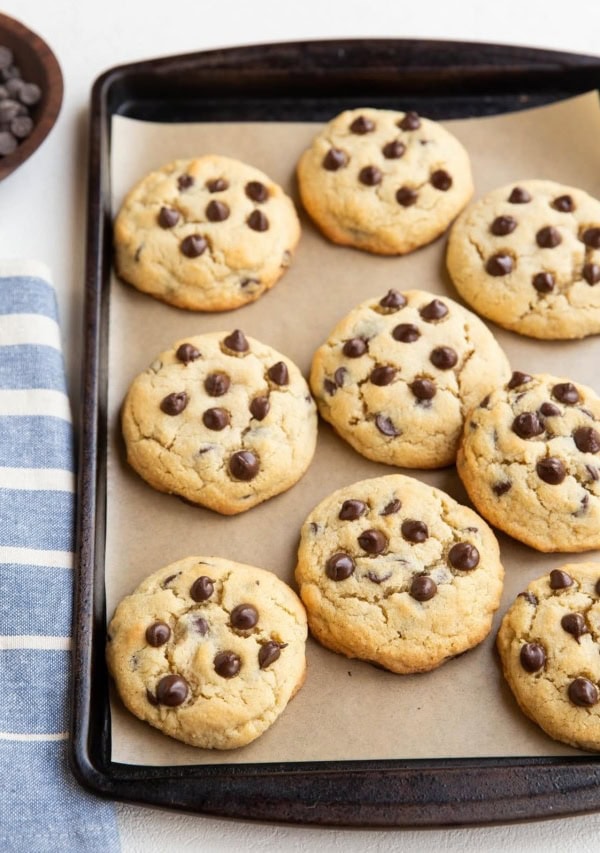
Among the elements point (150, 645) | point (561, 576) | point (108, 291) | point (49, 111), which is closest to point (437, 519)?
point (561, 576)

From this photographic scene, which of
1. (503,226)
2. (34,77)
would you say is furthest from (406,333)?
(34,77)

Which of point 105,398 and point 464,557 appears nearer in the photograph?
point 464,557

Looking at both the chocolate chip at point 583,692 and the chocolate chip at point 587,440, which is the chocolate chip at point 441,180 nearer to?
the chocolate chip at point 587,440

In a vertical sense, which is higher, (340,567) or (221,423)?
(221,423)

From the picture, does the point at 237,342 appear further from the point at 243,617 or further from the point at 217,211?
the point at 243,617

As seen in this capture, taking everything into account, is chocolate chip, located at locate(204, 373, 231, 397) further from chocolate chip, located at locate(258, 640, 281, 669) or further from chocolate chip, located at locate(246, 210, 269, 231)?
chocolate chip, located at locate(258, 640, 281, 669)

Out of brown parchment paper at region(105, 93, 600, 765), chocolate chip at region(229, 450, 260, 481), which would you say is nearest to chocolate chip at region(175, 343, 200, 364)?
brown parchment paper at region(105, 93, 600, 765)
